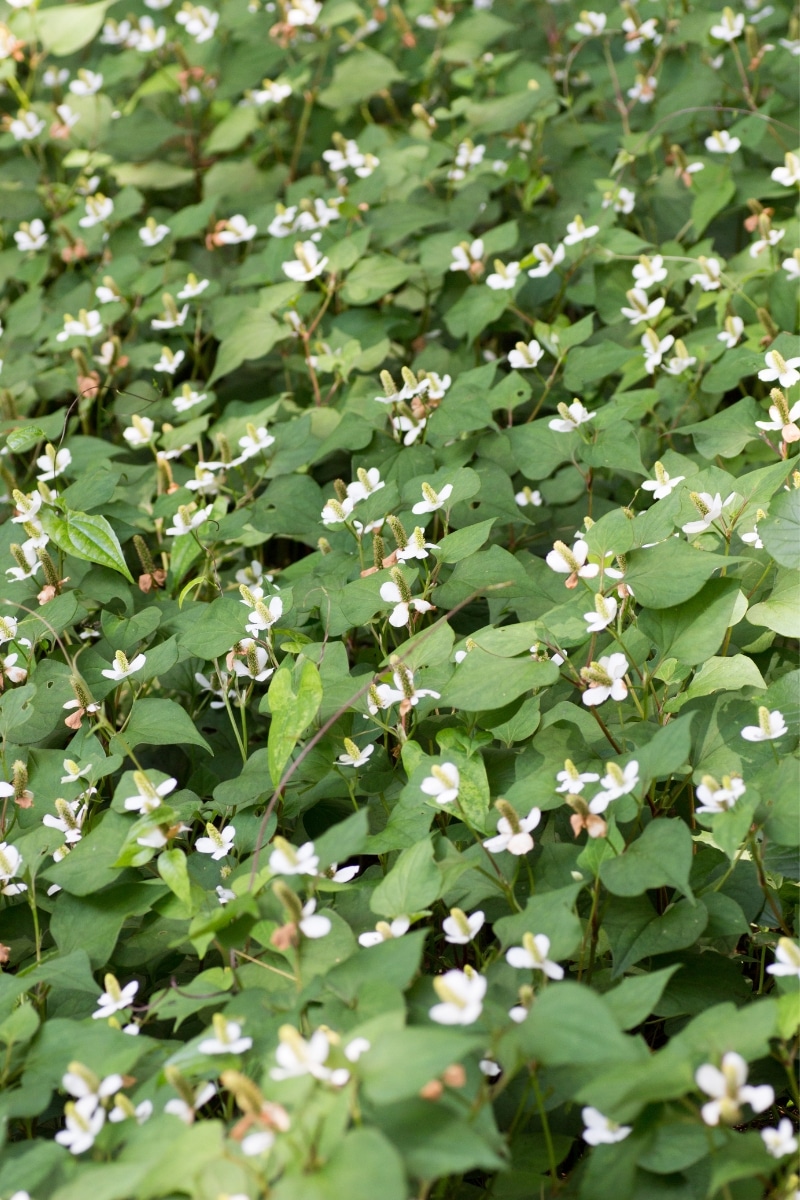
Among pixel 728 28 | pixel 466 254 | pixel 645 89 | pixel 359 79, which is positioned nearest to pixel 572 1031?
pixel 466 254

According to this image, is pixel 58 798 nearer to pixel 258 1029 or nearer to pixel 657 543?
pixel 258 1029

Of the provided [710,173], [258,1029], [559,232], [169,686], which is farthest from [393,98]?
[258,1029]

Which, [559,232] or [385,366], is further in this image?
[559,232]

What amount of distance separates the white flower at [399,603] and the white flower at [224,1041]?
Answer: 1.86ft

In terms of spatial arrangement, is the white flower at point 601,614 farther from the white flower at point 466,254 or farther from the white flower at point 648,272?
the white flower at point 466,254

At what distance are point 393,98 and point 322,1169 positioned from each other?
310cm

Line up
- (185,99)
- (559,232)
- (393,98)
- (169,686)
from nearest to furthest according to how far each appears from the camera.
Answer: (169,686)
(559,232)
(185,99)
(393,98)

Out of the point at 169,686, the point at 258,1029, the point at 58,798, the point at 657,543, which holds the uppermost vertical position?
the point at 657,543

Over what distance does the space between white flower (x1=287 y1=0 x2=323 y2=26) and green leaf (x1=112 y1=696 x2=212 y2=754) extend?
2.08 metres

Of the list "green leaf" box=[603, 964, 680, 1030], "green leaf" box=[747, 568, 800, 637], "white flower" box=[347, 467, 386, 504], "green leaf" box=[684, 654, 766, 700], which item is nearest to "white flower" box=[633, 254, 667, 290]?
"white flower" box=[347, 467, 386, 504]

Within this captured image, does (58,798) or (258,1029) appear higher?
(258,1029)

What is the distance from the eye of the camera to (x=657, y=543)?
1.43 metres

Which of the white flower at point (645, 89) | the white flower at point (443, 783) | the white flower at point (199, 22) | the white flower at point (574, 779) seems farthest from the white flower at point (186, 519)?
the white flower at point (199, 22)

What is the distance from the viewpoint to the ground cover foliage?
1.01 m
